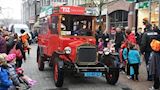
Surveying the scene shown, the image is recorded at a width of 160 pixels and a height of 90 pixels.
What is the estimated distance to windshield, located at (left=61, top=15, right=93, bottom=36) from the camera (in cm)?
1277

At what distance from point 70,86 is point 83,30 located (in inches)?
82.9

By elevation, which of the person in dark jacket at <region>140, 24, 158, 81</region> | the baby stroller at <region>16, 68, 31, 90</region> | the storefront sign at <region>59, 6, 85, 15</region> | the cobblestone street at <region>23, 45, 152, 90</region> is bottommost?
the cobblestone street at <region>23, 45, 152, 90</region>

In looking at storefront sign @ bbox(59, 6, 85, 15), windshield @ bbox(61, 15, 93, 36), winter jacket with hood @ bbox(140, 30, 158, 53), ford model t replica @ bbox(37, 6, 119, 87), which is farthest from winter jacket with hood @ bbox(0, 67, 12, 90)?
winter jacket with hood @ bbox(140, 30, 158, 53)

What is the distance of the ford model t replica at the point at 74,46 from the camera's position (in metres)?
11.7

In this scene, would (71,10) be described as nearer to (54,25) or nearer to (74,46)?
(54,25)

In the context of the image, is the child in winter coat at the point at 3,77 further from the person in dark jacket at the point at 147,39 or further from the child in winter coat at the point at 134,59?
the child in winter coat at the point at 134,59

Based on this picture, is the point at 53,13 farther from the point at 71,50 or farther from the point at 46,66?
the point at 46,66

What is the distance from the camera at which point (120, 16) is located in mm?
31922

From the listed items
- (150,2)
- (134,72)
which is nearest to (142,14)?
(150,2)

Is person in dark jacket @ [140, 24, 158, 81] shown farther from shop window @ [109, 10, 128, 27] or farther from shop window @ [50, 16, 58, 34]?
shop window @ [109, 10, 128, 27]

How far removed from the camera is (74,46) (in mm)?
12016

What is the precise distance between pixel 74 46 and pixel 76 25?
1.21 m

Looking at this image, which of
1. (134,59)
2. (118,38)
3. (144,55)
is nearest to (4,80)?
(134,59)

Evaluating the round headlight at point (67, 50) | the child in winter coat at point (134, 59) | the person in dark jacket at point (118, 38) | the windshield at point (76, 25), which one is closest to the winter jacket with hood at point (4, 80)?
the round headlight at point (67, 50)
